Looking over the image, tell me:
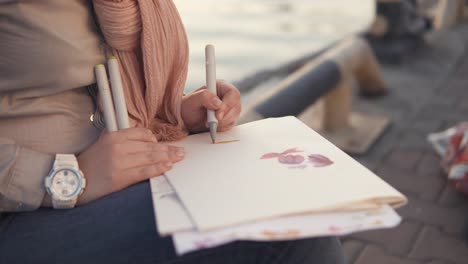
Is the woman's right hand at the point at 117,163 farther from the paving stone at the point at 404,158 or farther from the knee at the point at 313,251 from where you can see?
the paving stone at the point at 404,158

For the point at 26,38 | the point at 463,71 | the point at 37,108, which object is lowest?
the point at 463,71

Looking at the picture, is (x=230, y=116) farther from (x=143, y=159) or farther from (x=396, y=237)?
(x=396, y=237)

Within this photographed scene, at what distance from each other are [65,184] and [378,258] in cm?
97

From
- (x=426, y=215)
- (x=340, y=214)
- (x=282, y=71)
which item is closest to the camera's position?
(x=340, y=214)

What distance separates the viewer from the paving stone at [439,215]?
5.07ft

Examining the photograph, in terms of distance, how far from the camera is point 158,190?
2.54 ft

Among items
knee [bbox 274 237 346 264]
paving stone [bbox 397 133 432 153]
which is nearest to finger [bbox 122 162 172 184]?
knee [bbox 274 237 346 264]

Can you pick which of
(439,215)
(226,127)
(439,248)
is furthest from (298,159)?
(439,215)

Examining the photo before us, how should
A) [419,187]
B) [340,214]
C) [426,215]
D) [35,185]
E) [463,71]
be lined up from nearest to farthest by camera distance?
[340,214], [35,185], [426,215], [419,187], [463,71]

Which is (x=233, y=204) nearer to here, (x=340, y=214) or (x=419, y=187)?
(x=340, y=214)

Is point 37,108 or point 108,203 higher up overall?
point 37,108

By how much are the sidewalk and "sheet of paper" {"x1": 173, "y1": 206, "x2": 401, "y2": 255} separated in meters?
0.79

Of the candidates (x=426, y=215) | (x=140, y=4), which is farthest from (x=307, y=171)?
(x=426, y=215)

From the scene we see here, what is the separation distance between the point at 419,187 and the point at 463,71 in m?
1.80
